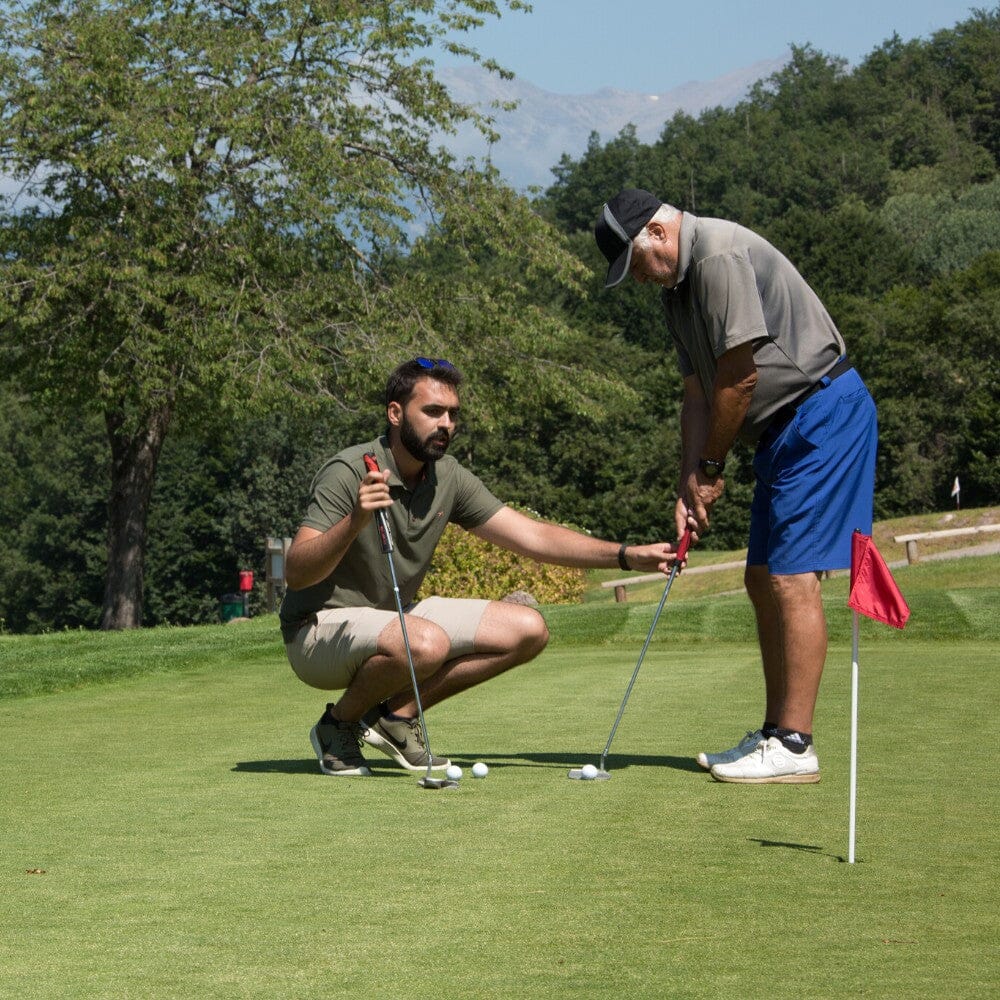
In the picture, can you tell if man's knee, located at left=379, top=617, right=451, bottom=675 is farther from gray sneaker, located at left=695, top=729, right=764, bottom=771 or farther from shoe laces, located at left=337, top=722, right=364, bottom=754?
gray sneaker, located at left=695, top=729, right=764, bottom=771

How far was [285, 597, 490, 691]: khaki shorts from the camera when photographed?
5.80 m

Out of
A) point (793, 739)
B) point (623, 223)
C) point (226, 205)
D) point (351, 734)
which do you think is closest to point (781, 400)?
point (623, 223)

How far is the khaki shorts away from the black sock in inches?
49.0

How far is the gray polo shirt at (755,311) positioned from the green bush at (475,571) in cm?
1538

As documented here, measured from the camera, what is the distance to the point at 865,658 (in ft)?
35.0

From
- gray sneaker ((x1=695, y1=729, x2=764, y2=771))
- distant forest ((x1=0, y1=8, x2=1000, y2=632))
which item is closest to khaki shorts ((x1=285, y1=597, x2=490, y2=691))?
gray sneaker ((x1=695, y1=729, x2=764, y2=771))

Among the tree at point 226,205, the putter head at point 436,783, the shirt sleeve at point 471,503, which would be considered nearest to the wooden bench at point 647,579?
the tree at point 226,205

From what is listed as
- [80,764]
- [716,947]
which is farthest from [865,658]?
[716,947]

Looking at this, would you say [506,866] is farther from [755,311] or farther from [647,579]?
[647,579]

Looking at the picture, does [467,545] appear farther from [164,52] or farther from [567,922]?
[567,922]

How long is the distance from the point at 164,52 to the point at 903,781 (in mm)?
22021

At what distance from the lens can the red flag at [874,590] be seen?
4.39 m

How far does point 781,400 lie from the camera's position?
5672 mm

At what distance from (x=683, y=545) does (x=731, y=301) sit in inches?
36.1
